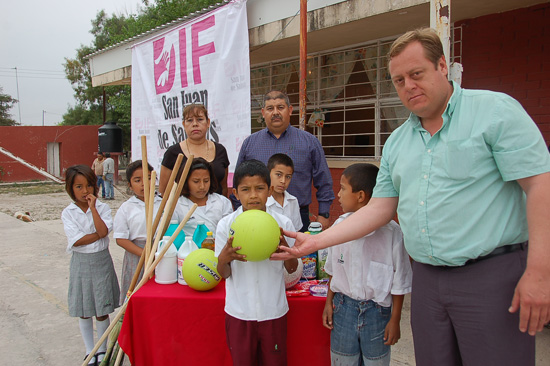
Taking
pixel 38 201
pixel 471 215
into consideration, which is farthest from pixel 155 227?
pixel 38 201

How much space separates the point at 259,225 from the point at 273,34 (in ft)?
14.1

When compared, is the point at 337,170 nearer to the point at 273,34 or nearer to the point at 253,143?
the point at 273,34

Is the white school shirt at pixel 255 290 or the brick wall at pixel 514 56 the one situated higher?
the brick wall at pixel 514 56

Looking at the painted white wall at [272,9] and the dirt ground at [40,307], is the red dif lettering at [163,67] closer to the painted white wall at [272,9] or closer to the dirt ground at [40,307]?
the painted white wall at [272,9]

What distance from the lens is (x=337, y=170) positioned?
6.23 metres

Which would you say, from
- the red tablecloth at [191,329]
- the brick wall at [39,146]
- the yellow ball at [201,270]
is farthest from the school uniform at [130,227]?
the brick wall at [39,146]

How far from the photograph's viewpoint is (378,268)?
6.35 feet

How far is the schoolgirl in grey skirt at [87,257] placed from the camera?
292 centimetres

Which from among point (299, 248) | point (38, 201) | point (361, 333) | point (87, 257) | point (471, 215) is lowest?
point (38, 201)

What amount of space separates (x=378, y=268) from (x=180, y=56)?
4723mm

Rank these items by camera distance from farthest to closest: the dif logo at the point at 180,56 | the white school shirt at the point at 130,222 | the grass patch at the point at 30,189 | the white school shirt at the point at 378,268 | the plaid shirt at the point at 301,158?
the grass patch at the point at 30,189
the dif logo at the point at 180,56
the plaid shirt at the point at 301,158
the white school shirt at the point at 130,222
the white school shirt at the point at 378,268

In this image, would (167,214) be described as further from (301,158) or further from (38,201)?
(38,201)

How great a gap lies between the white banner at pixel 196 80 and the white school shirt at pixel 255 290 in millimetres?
2986

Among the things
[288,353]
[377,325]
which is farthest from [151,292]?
[377,325]
